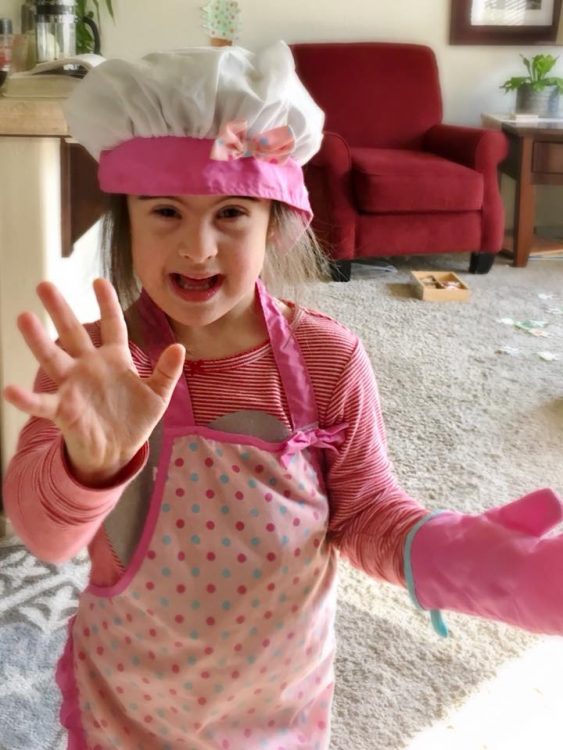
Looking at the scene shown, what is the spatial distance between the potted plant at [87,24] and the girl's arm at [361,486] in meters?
3.16

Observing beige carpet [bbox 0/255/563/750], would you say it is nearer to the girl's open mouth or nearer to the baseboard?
the baseboard

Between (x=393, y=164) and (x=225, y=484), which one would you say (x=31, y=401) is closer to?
(x=225, y=484)

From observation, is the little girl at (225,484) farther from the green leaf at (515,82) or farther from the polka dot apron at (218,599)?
the green leaf at (515,82)

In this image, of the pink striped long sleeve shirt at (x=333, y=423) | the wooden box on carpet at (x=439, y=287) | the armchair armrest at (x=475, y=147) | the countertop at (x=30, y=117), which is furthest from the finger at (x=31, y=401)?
the armchair armrest at (x=475, y=147)

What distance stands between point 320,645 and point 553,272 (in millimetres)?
3143

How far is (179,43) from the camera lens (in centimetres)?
396

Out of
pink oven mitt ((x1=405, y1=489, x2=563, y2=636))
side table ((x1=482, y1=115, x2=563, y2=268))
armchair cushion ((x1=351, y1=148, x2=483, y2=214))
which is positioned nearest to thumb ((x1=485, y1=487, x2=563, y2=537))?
pink oven mitt ((x1=405, y1=489, x2=563, y2=636))

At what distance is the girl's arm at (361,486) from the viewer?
2.82 ft

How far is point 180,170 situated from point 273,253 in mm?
214

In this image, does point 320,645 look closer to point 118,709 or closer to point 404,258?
point 118,709

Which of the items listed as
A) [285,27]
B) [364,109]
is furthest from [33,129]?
[285,27]

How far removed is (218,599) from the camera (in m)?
0.83

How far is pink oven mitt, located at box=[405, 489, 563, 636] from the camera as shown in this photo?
0.71 metres

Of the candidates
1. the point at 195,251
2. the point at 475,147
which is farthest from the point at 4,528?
the point at 475,147
